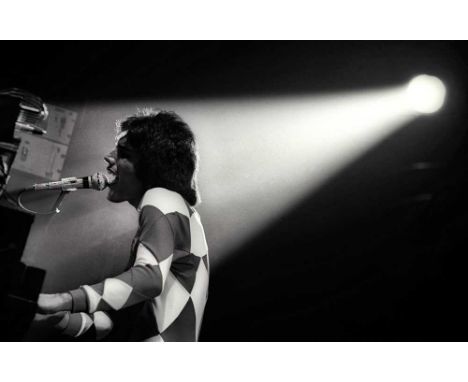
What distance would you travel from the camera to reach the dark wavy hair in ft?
6.25

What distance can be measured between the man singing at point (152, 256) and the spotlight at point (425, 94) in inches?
45.0

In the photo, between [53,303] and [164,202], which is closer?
[53,303]

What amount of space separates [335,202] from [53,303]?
137 centimetres

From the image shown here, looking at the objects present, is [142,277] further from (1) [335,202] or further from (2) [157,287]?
(1) [335,202]

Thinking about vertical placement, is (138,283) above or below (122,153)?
below

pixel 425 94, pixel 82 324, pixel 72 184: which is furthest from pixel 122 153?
pixel 425 94

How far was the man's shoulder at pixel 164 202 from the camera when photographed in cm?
178

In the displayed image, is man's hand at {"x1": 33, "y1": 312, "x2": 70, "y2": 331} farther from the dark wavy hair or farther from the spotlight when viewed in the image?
the spotlight

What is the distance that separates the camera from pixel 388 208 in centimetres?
230

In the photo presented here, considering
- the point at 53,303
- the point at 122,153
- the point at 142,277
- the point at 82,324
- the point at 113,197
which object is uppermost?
the point at 122,153

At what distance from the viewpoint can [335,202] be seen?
2.32m

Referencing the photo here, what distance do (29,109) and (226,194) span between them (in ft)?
2.90
